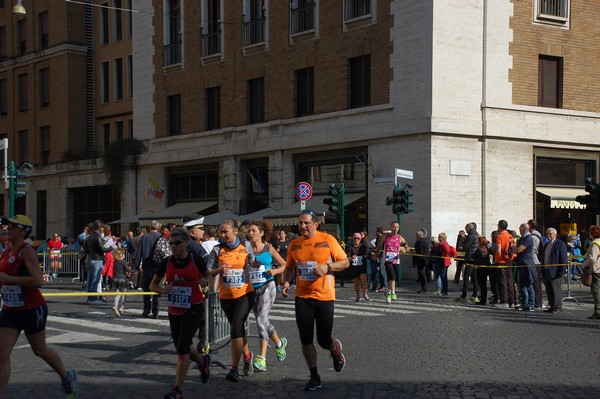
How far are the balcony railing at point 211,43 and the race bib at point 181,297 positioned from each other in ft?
93.7

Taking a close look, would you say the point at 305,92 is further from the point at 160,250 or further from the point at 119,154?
the point at 160,250

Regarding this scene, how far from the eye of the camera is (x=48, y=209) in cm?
4819

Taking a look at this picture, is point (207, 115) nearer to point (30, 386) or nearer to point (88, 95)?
point (88, 95)

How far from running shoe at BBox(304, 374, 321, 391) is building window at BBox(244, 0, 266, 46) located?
2670cm

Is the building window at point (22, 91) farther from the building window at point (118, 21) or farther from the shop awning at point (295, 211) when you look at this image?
the shop awning at point (295, 211)

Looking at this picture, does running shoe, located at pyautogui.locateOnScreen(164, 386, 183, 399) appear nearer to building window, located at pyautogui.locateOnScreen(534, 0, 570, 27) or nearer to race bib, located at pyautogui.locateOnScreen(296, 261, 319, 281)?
race bib, located at pyautogui.locateOnScreen(296, 261, 319, 281)

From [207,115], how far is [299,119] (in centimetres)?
590

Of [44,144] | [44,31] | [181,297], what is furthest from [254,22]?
[181,297]

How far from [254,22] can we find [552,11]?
1068 cm

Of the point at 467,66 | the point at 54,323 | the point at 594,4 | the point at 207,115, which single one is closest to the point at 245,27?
the point at 207,115

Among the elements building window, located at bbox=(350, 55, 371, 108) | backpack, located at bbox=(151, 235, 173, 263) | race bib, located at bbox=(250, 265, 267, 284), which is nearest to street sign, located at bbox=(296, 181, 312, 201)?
building window, located at bbox=(350, 55, 371, 108)

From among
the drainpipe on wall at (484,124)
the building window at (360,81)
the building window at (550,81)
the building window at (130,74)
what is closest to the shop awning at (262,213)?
the building window at (360,81)

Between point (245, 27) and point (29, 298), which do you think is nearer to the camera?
point (29, 298)

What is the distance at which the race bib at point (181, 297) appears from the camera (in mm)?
9656
